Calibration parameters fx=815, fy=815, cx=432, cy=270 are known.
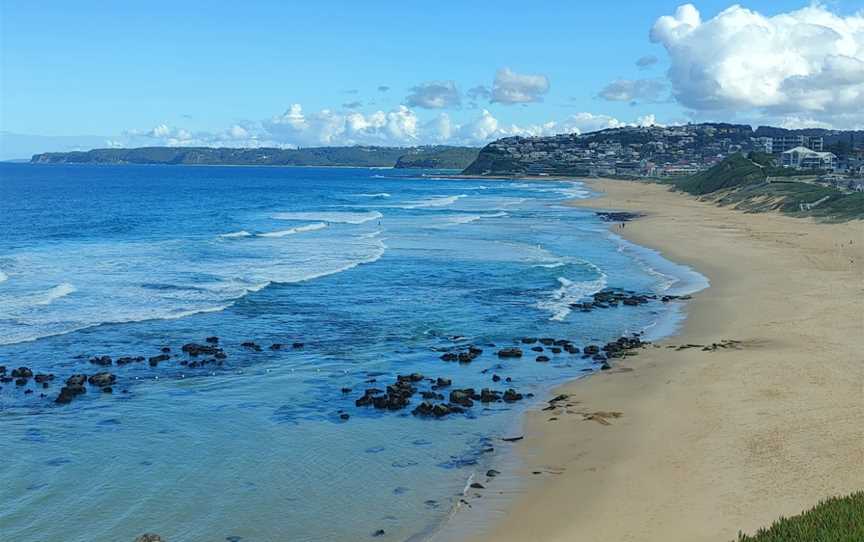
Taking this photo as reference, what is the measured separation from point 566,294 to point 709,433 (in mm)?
18607

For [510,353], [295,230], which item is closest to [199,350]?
[510,353]

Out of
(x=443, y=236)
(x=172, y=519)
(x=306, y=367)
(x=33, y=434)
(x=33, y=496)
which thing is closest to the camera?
(x=172, y=519)

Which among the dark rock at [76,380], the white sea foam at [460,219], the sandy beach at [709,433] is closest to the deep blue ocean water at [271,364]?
the dark rock at [76,380]

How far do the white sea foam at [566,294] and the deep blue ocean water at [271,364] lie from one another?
0.66ft

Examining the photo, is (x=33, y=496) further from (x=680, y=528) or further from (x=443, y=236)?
(x=443, y=236)

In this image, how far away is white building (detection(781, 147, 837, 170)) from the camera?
427 ft

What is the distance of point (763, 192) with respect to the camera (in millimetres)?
83875

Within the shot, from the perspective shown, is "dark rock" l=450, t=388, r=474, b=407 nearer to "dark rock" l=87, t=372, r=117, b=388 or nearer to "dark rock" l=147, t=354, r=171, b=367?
"dark rock" l=147, t=354, r=171, b=367

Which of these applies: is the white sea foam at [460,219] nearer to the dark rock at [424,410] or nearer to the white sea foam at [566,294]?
the white sea foam at [566,294]

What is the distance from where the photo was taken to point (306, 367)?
23.5 metres

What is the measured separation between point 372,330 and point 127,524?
15462mm

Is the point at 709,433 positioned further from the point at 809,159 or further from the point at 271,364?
the point at 809,159

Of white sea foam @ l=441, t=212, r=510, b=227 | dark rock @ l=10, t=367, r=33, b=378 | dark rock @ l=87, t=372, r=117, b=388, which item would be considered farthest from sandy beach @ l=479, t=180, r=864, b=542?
white sea foam @ l=441, t=212, r=510, b=227

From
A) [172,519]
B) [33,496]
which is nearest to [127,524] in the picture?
[172,519]
